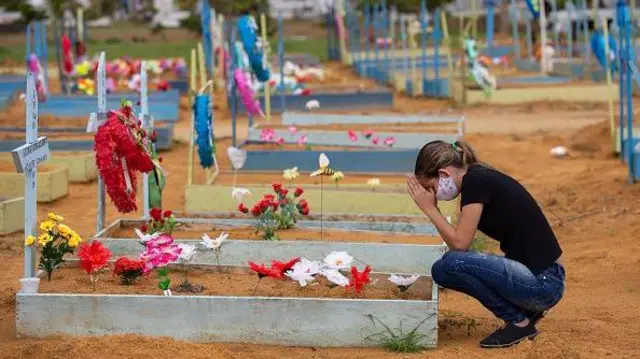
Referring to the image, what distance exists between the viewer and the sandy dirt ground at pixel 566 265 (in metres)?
6.17

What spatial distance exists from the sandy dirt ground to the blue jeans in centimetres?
19

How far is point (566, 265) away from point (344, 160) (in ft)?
15.9

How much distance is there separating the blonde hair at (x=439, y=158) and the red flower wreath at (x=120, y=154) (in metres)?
2.25

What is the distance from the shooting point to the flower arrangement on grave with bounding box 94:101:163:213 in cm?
775

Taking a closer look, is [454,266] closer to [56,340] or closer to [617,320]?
[617,320]

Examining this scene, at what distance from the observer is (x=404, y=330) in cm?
627

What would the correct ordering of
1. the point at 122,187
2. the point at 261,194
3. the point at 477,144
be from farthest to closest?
the point at 477,144 → the point at 261,194 → the point at 122,187

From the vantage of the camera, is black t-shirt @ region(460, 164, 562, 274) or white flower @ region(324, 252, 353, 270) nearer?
black t-shirt @ region(460, 164, 562, 274)

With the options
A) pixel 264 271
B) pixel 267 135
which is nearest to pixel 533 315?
pixel 264 271

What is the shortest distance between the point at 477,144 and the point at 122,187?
971 cm

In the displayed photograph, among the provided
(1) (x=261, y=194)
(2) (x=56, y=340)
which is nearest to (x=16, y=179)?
(1) (x=261, y=194)

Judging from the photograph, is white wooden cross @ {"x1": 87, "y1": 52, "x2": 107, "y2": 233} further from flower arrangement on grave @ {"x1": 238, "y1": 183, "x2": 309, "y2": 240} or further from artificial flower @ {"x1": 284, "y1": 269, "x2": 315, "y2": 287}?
artificial flower @ {"x1": 284, "y1": 269, "x2": 315, "y2": 287}

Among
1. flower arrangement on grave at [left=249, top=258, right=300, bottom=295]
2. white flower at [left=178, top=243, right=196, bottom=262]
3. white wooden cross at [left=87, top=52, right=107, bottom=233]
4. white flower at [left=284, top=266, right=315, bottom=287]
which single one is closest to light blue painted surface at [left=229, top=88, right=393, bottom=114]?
white wooden cross at [left=87, top=52, right=107, bottom=233]

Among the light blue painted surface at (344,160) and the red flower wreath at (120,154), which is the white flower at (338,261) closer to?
the red flower wreath at (120,154)
